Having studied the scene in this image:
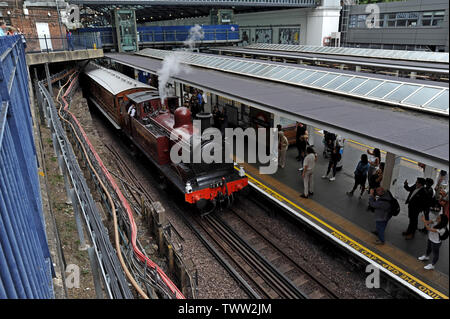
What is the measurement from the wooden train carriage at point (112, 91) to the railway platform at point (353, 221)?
6.28 m

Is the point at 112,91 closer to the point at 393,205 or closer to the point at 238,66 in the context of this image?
the point at 238,66

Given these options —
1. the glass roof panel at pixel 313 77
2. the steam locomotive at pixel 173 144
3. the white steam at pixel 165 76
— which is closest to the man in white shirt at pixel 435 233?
the steam locomotive at pixel 173 144

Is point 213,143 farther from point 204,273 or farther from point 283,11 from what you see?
point 283,11

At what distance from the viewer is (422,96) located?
8445mm

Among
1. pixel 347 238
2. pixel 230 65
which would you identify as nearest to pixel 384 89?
pixel 347 238

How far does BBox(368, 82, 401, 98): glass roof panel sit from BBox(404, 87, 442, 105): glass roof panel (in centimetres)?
75

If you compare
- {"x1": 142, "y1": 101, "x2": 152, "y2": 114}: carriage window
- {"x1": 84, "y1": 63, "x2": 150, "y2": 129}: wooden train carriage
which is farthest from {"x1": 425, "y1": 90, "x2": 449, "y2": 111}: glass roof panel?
{"x1": 84, "y1": 63, "x2": 150, "y2": 129}: wooden train carriage

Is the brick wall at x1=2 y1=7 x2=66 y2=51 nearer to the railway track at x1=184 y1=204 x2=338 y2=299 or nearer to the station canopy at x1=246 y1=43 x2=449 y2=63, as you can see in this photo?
the station canopy at x1=246 y1=43 x2=449 y2=63

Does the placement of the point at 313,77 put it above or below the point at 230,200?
above

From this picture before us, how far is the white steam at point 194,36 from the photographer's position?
31.6m

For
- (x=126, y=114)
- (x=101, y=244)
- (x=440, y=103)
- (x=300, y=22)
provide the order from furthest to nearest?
(x=300, y=22), (x=126, y=114), (x=440, y=103), (x=101, y=244)

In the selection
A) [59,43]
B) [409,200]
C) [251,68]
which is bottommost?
[409,200]

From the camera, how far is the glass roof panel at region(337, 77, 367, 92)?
1032 centimetres

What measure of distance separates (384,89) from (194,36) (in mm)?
25790
